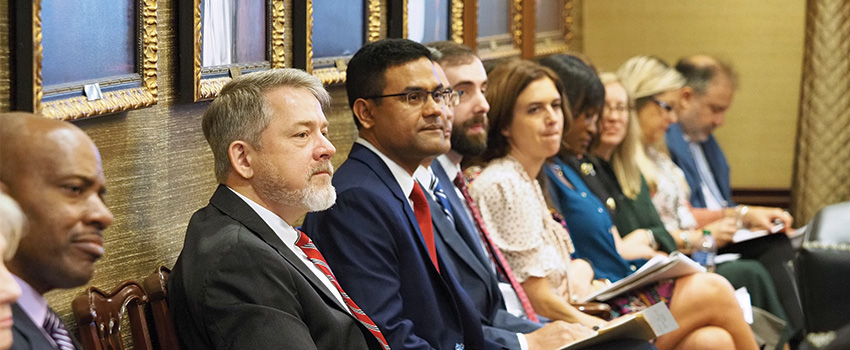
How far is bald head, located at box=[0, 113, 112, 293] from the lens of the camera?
73.5 inches

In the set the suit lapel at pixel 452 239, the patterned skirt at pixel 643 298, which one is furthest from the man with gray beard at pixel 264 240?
the patterned skirt at pixel 643 298

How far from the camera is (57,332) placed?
1.92m

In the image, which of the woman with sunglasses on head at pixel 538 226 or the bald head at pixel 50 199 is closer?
the bald head at pixel 50 199

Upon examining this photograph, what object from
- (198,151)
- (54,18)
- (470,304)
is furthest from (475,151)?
(54,18)

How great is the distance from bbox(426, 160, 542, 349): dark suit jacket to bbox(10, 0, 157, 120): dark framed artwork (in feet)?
3.67

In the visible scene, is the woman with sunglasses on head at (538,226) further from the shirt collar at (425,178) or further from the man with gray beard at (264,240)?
the man with gray beard at (264,240)

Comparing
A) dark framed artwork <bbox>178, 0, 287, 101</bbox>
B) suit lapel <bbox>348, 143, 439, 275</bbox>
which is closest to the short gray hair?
dark framed artwork <bbox>178, 0, 287, 101</bbox>

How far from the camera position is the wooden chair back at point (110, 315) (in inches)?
93.5

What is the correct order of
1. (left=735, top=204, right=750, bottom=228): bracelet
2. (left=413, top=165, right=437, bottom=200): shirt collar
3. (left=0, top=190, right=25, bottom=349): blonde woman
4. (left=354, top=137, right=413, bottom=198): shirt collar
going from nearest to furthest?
(left=0, top=190, right=25, bottom=349): blonde woman
(left=354, top=137, right=413, bottom=198): shirt collar
(left=413, top=165, right=437, bottom=200): shirt collar
(left=735, top=204, right=750, bottom=228): bracelet

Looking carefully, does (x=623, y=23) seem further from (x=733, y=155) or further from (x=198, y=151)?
(x=198, y=151)

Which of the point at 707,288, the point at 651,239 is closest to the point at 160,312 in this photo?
the point at 707,288

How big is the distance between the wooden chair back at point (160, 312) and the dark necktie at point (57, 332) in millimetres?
589

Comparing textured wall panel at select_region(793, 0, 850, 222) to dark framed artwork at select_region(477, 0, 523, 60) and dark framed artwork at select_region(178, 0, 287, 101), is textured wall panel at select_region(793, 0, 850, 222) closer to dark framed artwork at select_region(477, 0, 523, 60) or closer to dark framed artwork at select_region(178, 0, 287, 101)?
dark framed artwork at select_region(477, 0, 523, 60)

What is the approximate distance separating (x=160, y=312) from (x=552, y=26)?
4.63m
